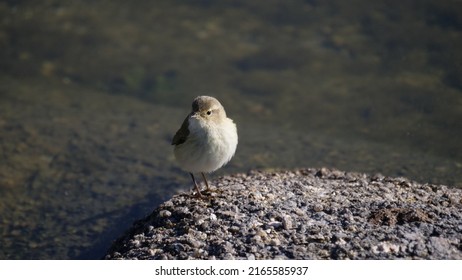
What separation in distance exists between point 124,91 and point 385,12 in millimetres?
5788

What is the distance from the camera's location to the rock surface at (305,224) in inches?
213

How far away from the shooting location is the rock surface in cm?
542

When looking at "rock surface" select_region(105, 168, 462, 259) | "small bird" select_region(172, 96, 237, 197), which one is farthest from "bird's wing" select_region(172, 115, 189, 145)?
"rock surface" select_region(105, 168, 462, 259)

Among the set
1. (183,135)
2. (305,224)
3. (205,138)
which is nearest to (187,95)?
(183,135)

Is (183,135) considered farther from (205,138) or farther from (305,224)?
(305,224)

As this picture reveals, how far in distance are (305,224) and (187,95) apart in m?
6.86

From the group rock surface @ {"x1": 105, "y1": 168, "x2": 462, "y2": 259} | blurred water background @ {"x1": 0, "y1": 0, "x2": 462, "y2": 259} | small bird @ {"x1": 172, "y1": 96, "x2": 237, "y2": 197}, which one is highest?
blurred water background @ {"x1": 0, "y1": 0, "x2": 462, "y2": 259}

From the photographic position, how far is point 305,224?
5.87 m

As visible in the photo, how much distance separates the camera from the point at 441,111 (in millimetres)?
10766

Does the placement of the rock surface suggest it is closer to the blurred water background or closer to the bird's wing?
the bird's wing

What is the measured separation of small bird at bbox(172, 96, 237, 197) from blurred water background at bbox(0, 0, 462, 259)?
7.39ft

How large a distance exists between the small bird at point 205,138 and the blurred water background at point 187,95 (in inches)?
88.7

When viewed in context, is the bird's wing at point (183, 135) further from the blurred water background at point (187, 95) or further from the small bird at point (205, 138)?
the blurred water background at point (187, 95)
